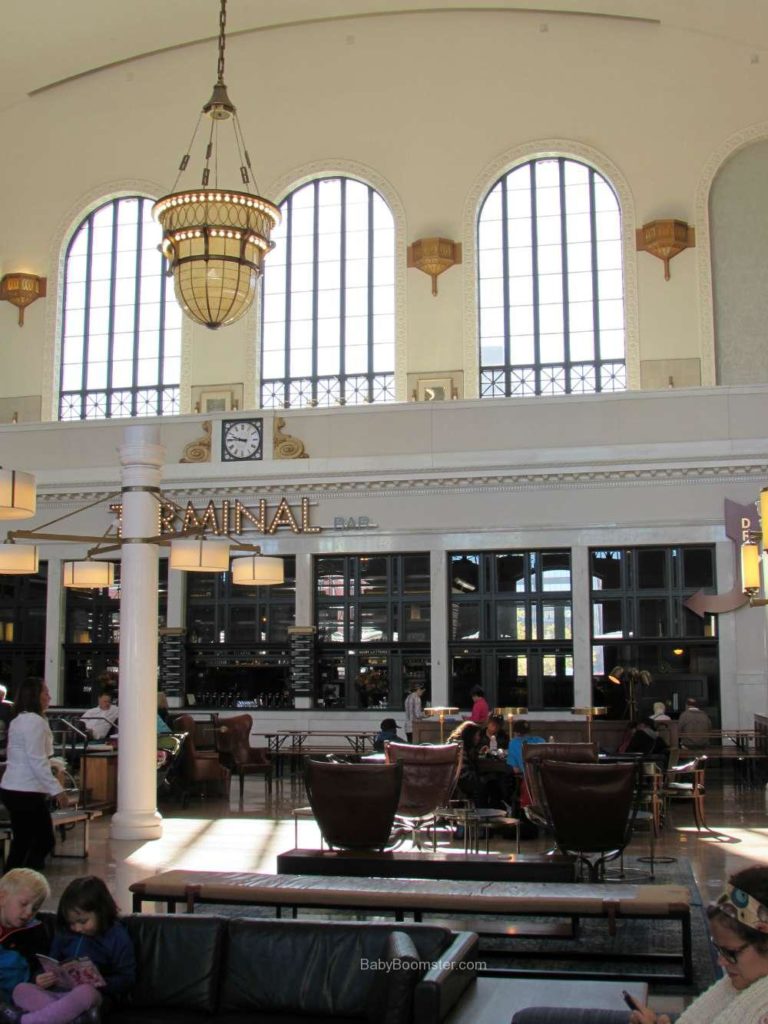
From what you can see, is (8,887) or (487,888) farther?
(487,888)

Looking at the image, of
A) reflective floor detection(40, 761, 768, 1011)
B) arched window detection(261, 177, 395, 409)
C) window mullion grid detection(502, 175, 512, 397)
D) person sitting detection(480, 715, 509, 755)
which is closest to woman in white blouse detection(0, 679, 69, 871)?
reflective floor detection(40, 761, 768, 1011)

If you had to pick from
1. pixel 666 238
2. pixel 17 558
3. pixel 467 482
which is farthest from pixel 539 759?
pixel 666 238

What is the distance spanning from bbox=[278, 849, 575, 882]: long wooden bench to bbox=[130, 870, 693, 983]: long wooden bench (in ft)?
1.62

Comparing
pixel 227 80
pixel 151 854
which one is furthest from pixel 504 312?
pixel 151 854

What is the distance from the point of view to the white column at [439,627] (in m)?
16.5

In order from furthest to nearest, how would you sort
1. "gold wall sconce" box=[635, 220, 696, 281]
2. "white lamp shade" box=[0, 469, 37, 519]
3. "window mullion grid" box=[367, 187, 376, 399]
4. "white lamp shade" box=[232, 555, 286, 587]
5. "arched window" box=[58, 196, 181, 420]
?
"arched window" box=[58, 196, 181, 420], "window mullion grid" box=[367, 187, 376, 399], "gold wall sconce" box=[635, 220, 696, 281], "white lamp shade" box=[232, 555, 286, 587], "white lamp shade" box=[0, 469, 37, 519]

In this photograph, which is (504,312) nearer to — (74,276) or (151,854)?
(74,276)

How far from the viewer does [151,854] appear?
930 centimetres

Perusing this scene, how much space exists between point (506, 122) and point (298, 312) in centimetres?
413

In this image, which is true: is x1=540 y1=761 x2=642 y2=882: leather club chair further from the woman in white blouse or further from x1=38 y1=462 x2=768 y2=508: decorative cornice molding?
x1=38 y1=462 x2=768 y2=508: decorative cornice molding

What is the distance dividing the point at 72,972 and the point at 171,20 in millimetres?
16522

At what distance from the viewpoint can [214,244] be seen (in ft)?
28.8

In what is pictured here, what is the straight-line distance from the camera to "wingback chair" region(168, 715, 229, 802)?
41.8ft

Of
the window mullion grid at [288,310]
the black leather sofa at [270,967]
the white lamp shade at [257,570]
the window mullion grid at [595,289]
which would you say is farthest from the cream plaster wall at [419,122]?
the black leather sofa at [270,967]
